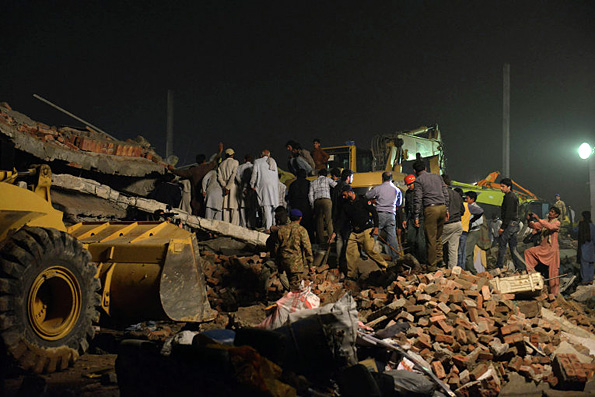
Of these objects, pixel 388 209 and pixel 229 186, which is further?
pixel 229 186

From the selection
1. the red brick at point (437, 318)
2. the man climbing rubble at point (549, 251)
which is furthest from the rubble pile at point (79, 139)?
the man climbing rubble at point (549, 251)

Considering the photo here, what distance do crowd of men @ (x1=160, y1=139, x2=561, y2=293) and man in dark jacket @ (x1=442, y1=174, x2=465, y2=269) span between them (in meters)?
0.02

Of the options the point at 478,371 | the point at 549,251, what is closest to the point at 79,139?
the point at 478,371

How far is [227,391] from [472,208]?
7.84m

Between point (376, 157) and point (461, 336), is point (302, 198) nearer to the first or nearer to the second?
point (461, 336)

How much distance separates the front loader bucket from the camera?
5355 millimetres

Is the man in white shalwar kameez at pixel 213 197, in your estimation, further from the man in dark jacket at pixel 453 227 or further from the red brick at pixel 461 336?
the red brick at pixel 461 336

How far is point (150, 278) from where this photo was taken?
5.38 metres

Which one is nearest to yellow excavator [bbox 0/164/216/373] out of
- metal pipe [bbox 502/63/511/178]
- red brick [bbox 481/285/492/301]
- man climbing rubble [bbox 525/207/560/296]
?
red brick [bbox 481/285/492/301]

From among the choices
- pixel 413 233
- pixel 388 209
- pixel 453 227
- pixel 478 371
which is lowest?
pixel 478 371

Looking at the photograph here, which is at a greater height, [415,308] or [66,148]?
[66,148]

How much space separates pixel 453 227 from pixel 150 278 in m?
6.07

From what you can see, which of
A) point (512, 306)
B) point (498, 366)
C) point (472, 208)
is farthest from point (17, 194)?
point (472, 208)

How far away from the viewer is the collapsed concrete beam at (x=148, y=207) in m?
9.30
